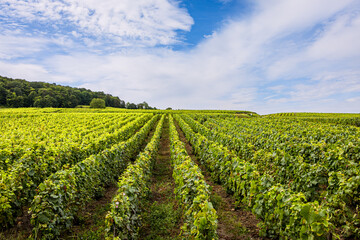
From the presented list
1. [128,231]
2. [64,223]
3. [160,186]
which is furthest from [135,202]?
[160,186]

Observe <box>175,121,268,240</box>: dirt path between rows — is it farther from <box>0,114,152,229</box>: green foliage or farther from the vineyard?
<box>0,114,152,229</box>: green foliage

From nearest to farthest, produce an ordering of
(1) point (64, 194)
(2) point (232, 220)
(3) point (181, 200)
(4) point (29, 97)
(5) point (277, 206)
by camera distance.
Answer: (5) point (277, 206), (1) point (64, 194), (2) point (232, 220), (3) point (181, 200), (4) point (29, 97)

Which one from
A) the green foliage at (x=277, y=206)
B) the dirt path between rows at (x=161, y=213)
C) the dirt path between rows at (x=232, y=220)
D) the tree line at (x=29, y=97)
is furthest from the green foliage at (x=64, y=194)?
the tree line at (x=29, y=97)

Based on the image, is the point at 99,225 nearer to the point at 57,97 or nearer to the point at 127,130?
the point at 127,130

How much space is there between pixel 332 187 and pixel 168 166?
7.66 m

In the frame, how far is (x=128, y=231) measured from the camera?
14.8ft

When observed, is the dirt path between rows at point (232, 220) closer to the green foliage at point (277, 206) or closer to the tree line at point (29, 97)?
the green foliage at point (277, 206)

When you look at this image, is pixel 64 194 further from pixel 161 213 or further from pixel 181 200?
pixel 181 200

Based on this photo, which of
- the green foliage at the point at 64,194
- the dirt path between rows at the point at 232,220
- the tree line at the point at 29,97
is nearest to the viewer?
the green foliage at the point at 64,194

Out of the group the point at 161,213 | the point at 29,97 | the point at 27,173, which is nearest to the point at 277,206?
the point at 161,213

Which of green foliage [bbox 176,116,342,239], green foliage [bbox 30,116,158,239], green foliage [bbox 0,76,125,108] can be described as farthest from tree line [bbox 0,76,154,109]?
green foliage [bbox 176,116,342,239]

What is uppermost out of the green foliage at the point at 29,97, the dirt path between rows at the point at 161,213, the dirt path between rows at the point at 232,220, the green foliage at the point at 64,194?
the green foliage at the point at 29,97

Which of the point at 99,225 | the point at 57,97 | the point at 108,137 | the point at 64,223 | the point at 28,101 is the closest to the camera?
the point at 64,223

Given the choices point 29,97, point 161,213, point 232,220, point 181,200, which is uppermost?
point 29,97
